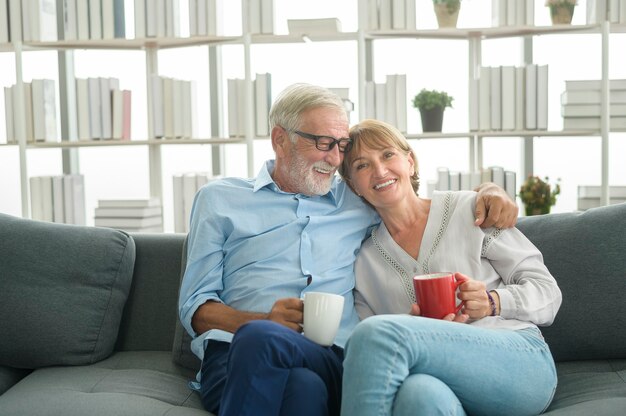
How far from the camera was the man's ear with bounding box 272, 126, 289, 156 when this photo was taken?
223cm

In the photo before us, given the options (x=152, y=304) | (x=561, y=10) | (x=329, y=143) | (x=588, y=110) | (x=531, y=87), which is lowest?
(x=152, y=304)

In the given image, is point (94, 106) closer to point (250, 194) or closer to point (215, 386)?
point (250, 194)

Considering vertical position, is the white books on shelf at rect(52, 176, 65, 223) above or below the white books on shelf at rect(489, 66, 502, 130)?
below

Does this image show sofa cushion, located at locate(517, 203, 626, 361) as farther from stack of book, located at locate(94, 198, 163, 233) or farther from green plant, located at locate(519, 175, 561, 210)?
stack of book, located at locate(94, 198, 163, 233)

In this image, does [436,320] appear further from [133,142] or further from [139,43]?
[139,43]

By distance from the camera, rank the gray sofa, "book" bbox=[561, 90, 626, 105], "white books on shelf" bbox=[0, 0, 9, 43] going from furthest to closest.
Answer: "white books on shelf" bbox=[0, 0, 9, 43], "book" bbox=[561, 90, 626, 105], the gray sofa

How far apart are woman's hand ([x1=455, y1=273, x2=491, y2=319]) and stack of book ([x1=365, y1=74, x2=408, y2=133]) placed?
1.92 metres

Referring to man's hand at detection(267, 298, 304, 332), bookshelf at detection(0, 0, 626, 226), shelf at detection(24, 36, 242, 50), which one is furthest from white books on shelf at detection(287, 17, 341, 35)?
man's hand at detection(267, 298, 304, 332)

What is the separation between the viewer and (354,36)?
3607 mm

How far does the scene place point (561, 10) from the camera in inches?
140

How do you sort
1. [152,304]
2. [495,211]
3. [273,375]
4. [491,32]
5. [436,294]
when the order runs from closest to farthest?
[273,375] → [436,294] → [495,211] → [152,304] → [491,32]

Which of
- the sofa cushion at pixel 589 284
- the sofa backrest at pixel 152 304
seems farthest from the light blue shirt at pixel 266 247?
the sofa cushion at pixel 589 284

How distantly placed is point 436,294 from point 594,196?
2128 mm

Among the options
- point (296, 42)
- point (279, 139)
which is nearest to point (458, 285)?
point (279, 139)
